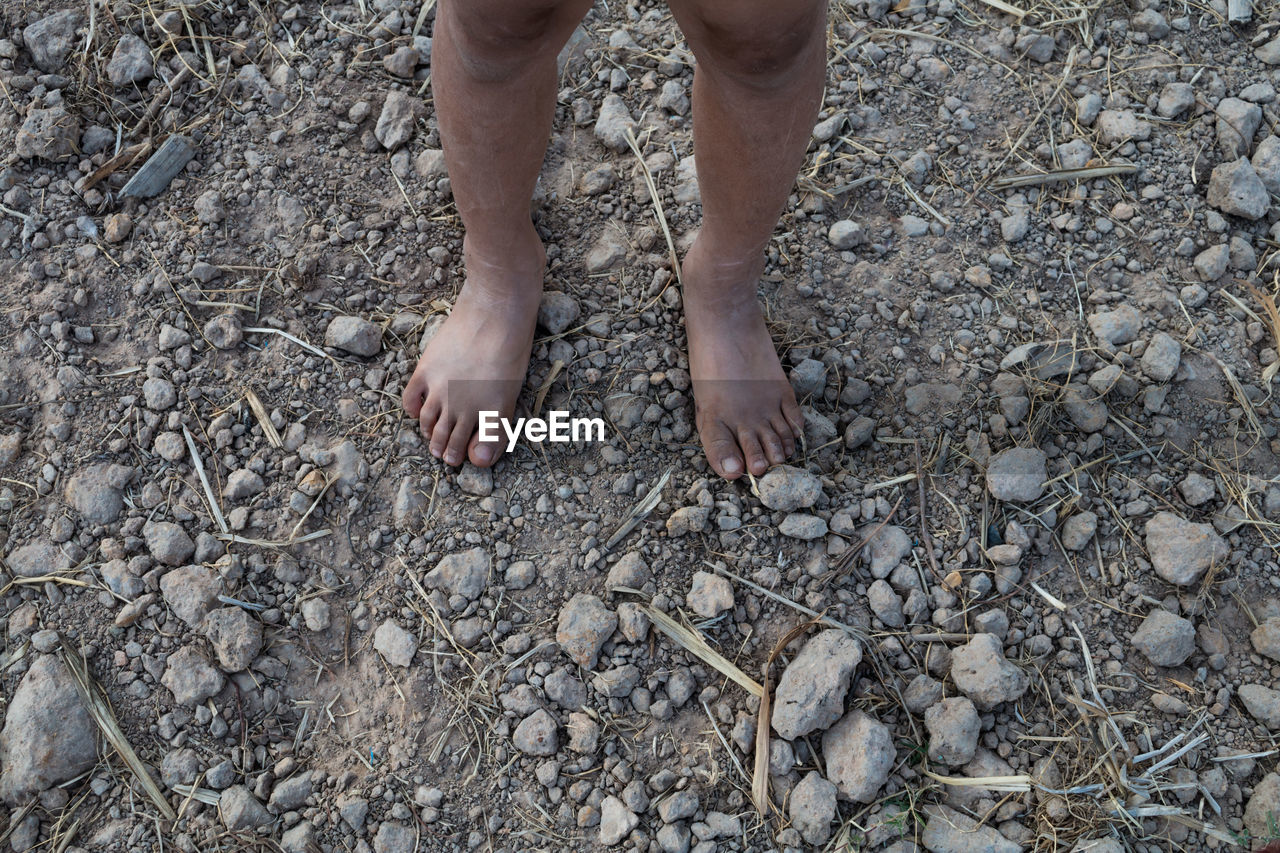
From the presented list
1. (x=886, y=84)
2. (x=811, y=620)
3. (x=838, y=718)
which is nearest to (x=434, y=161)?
(x=886, y=84)

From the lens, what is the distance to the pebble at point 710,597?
1586 mm

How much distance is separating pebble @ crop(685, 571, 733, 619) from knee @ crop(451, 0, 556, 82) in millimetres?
892

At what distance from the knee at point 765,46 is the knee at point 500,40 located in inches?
9.0

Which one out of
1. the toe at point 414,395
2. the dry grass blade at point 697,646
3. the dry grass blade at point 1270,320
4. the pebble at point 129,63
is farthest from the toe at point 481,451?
the dry grass blade at point 1270,320

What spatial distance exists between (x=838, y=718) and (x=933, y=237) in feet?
3.47

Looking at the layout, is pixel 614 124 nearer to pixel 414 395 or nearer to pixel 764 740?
pixel 414 395

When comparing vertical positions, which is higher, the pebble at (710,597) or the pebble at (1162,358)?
the pebble at (1162,358)

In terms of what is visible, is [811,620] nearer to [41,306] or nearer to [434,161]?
[434,161]

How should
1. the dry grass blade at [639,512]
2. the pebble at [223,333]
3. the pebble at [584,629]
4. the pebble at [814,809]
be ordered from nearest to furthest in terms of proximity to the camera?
the pebble at [814,809]
the pebble at [584,629]
the dry grass blade at [639,512]
the pebble at [223,333]

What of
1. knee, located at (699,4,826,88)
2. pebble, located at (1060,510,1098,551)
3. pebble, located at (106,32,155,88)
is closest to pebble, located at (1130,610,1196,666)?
pebble, located at (1060,510,1098,551)

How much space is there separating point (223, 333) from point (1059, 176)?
5.96 feet

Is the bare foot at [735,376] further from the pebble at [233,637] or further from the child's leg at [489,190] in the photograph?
the pebble at [233,637]

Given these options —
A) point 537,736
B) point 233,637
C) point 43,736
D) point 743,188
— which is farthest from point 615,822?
point 743,188

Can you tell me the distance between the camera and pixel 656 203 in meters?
1.99
